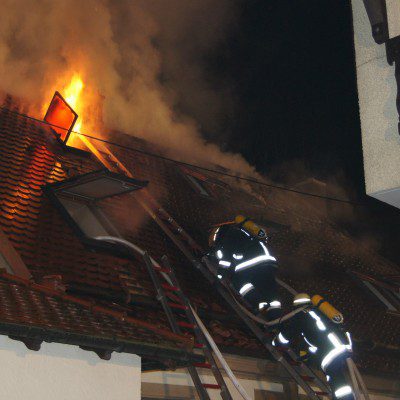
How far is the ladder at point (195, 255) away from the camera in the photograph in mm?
6574

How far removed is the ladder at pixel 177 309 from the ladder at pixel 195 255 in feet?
0.32

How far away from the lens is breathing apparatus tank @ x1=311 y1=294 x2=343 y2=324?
675 cm

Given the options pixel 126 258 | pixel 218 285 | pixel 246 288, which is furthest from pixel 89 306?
pixel 246 288

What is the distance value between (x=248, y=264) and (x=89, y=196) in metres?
2.18

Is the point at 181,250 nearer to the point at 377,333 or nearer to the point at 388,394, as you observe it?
the point at 377,333

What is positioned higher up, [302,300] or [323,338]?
[302,300]

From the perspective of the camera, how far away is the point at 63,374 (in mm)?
5094

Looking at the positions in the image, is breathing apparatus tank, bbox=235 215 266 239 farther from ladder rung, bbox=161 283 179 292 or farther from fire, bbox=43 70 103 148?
fire, bbox=43 70 103 148

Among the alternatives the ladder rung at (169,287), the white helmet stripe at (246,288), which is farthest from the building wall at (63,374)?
the white helmet stripe at (246,288)

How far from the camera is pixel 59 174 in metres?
8.16

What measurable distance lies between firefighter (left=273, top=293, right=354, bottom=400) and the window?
2.30 meters

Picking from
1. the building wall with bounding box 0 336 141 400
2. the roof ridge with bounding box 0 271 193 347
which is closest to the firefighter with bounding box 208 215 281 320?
the roof ridge with bounding box 0 271 193 347

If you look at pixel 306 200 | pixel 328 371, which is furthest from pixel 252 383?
pixel 306 200

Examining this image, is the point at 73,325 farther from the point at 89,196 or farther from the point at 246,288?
the point at 89,196
